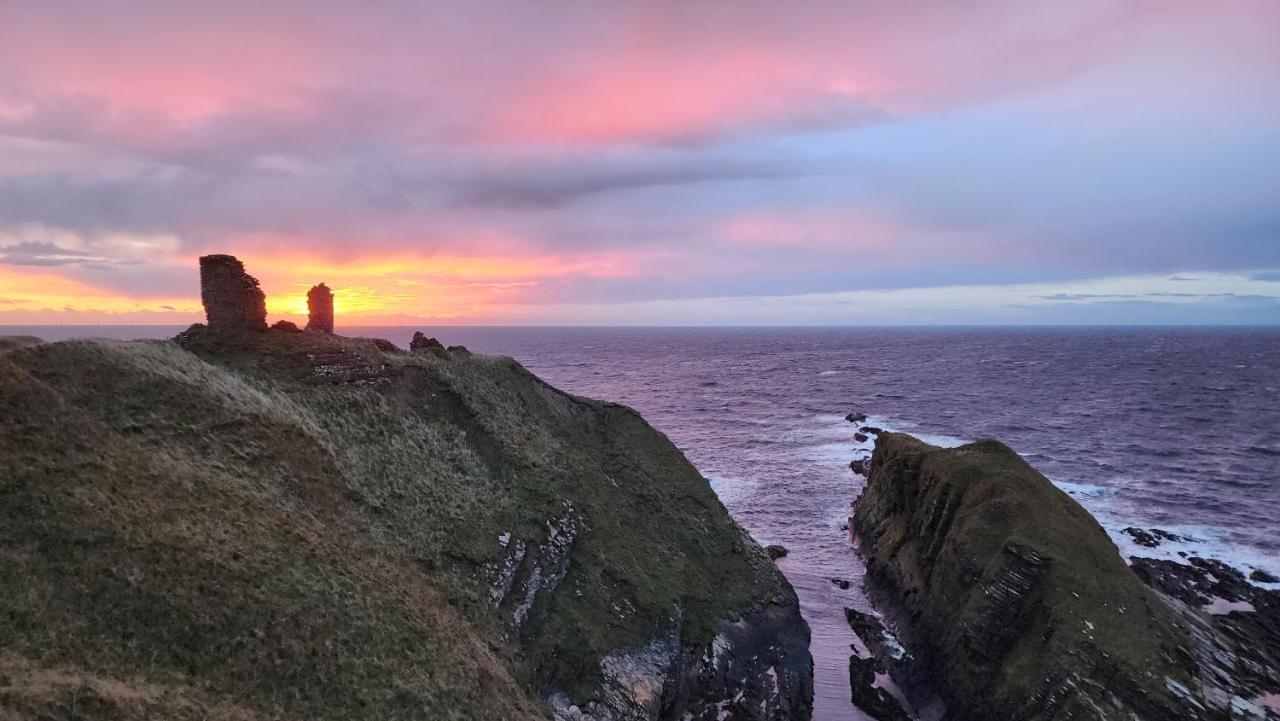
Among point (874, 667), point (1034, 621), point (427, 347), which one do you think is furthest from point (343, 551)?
point (1034, 621)

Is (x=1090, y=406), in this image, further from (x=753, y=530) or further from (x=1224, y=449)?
(x=753, y=530)

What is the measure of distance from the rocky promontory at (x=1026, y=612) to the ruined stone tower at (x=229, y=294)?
46.0 m

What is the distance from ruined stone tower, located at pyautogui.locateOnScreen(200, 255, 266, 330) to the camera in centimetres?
4062

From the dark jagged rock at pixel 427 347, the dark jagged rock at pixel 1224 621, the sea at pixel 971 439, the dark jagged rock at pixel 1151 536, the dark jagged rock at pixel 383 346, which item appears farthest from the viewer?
the dark jagged rock at pixel 1151 536

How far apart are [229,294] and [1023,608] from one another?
4928 centimetres

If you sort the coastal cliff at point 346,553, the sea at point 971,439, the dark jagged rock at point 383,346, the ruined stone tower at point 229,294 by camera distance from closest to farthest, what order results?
the coastal cliff at point 346,553
the ruined stone tower at point 229,294
the dark jagged rock at point 383,346
the sea at point 971,439

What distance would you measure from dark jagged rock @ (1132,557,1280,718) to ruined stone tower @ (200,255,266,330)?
55611mm

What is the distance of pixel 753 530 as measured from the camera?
2368 inches

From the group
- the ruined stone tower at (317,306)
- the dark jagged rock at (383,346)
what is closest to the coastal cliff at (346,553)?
the dark jagged rock at (383,346)

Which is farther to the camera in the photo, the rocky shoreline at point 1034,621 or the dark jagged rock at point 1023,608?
the rocky shoreline at point 1034,621

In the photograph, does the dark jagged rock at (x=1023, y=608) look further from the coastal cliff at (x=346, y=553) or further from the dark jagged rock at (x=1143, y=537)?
the dark jagged rock at (x=1143, y=537)

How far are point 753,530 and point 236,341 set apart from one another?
4370 cm

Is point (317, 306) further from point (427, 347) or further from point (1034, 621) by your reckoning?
point (1034, 621)

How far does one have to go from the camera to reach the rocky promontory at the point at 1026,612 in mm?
29828
